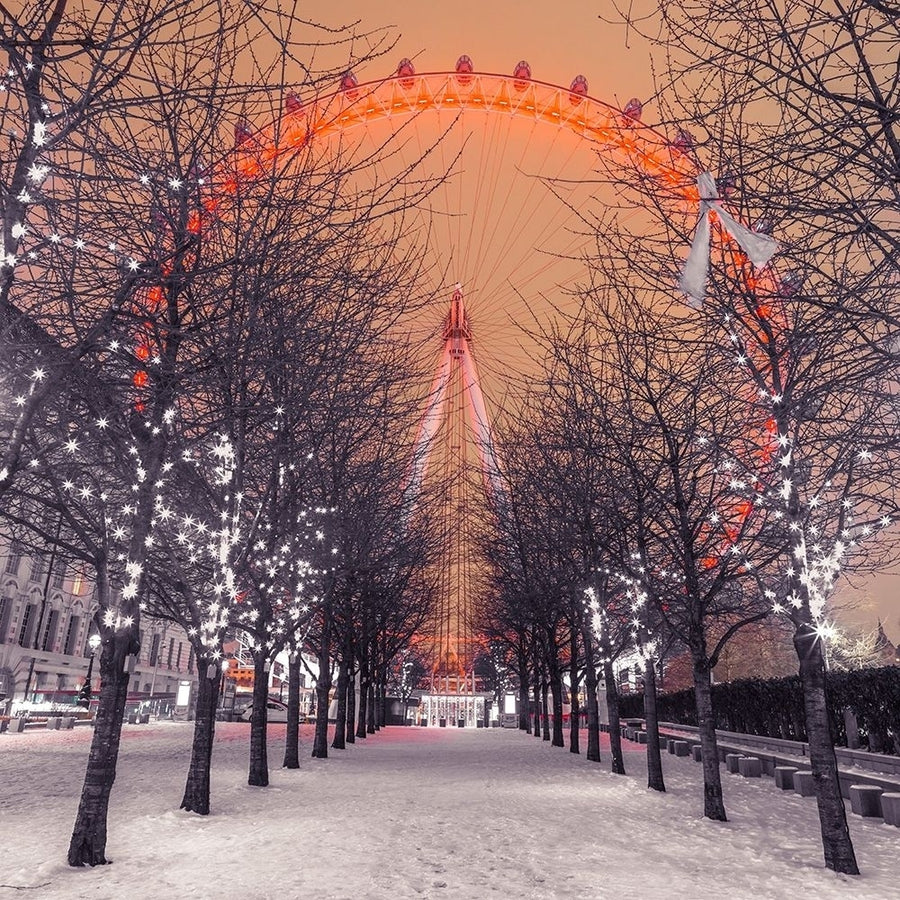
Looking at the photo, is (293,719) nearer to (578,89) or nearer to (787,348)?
(787,348)

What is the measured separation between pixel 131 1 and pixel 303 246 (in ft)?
9.29

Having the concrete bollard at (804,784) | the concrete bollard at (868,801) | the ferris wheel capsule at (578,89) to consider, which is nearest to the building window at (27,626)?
the ferris wheel capsule at (578,89)

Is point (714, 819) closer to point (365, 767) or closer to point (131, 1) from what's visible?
point (365, 767)

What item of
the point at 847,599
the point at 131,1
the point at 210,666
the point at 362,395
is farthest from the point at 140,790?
the point at 847,599

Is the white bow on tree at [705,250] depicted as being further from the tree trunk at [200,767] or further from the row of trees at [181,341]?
the tree trunk at [200,767]

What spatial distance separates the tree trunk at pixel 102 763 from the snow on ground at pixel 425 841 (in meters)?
0.24

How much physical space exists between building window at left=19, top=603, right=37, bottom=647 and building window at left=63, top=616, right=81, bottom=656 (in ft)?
19.3

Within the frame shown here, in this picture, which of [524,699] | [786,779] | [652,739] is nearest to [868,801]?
[786,779]

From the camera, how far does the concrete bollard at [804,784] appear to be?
44.6 feet

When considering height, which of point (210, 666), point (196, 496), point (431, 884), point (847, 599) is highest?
point (847, 599)

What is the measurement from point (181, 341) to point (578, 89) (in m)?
27.7

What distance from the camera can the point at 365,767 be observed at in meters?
18.1

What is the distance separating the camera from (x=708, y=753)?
10.9m

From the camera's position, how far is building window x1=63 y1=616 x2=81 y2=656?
57875 mm
